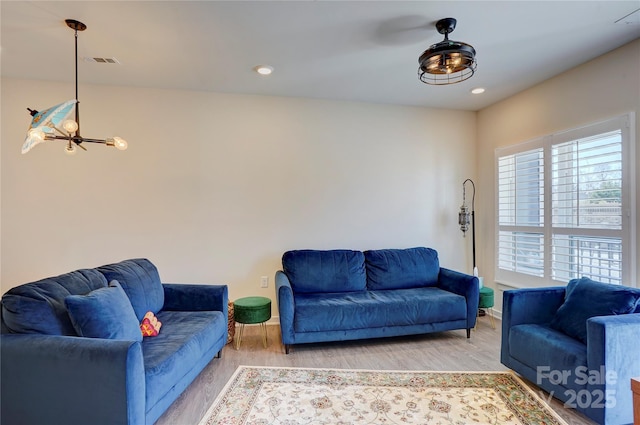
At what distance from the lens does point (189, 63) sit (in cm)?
306

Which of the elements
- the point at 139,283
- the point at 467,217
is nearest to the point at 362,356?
the point at 139,283

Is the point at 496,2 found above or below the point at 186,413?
above

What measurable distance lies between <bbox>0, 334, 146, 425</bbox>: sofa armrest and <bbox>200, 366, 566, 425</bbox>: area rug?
612 millimetres

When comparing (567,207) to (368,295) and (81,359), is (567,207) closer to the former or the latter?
(368,295)

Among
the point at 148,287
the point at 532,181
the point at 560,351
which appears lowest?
the point at 560,351

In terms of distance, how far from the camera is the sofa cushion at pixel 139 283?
2520mm

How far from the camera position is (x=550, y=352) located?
2.24 meters

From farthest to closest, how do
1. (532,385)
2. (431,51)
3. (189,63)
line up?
1. (189,63)
2. (532,385)
3. (431,51)

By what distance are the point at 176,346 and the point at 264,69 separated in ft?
8.36

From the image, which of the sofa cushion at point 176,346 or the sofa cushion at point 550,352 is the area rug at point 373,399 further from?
the sofa cushion at point 176,346

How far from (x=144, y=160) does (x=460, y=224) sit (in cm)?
400

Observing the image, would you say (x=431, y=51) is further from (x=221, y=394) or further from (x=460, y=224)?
(x=221, y=394)

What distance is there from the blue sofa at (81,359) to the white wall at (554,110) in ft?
12.2

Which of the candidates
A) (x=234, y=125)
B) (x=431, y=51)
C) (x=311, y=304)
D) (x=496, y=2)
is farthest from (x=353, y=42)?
(x=311, y=304)
